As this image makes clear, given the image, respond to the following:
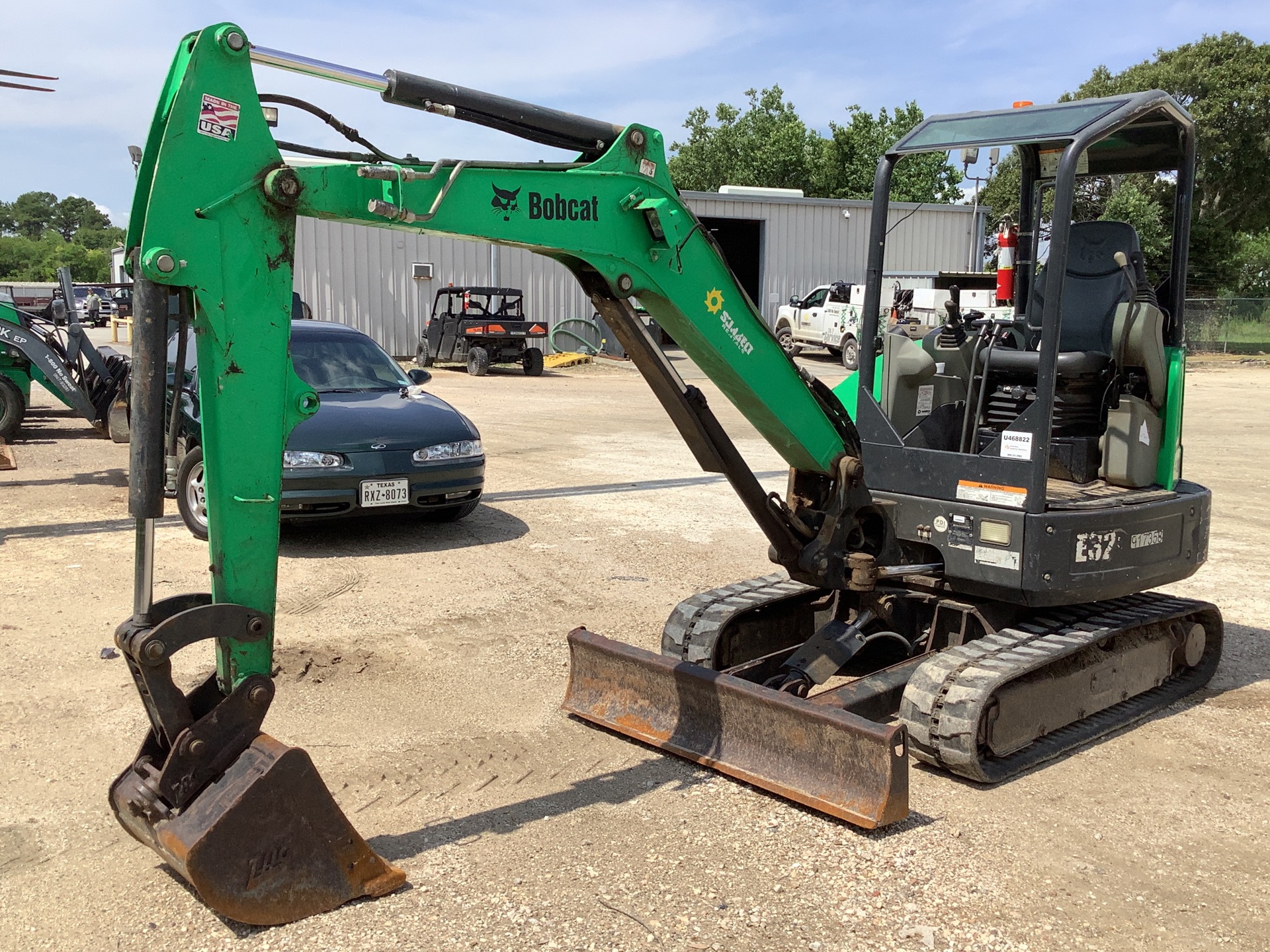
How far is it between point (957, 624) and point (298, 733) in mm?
3353

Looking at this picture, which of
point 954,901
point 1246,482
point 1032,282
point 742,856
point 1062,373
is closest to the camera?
point 954,901

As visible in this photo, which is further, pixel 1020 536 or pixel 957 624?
pixel 957 624

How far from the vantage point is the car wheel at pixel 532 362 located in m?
26.1

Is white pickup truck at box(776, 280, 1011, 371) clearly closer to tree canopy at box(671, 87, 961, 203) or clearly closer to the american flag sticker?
tree canopy at box(671, 87, 961, 203)

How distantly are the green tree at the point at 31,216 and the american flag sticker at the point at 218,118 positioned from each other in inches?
6253

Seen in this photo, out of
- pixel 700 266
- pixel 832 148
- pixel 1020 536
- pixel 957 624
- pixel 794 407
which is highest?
pixel 832 148

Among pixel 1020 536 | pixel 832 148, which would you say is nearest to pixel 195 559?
pixel 1020 536

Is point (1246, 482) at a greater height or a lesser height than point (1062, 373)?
lesser

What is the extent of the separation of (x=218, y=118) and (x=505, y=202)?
3.34ft

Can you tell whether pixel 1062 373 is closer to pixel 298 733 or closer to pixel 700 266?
pixel 700 266

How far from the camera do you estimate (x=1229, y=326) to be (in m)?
36.6

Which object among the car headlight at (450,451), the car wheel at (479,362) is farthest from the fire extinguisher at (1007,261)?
the car wheel at (479,362)

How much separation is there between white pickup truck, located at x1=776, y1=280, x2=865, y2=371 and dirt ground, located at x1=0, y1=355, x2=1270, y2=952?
65.8 ft

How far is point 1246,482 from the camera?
13.0 metres
